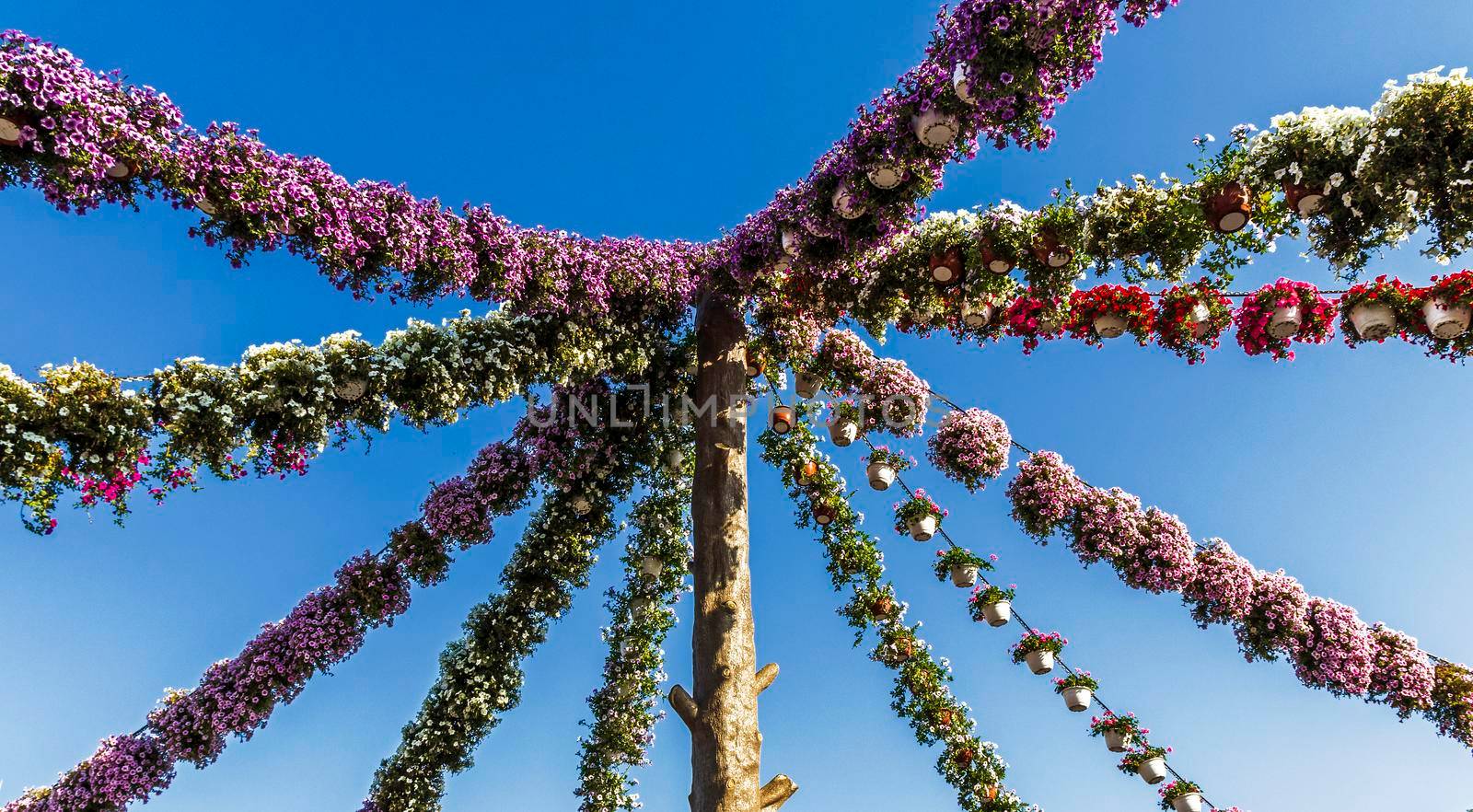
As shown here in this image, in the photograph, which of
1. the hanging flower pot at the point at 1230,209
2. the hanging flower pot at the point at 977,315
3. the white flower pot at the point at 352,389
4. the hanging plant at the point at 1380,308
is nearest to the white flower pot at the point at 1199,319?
the hanging plant at the point at 1380,308

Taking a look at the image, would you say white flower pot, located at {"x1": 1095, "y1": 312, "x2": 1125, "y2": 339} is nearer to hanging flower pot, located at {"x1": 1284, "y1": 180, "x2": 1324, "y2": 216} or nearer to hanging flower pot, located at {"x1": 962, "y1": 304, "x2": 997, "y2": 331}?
hanging flower pot, located at {"x1": 962, "y1": 304, "x2": 997, "y2": 331}

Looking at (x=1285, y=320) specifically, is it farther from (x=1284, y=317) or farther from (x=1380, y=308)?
(x=1380, y=308)

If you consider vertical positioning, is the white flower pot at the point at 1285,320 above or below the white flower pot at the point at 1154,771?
above

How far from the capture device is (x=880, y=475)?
340 inches

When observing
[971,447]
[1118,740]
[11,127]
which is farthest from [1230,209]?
[11,127]

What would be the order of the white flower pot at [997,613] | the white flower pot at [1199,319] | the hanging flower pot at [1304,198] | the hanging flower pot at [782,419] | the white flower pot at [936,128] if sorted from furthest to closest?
the hanging flower pot at [782,419] < the white flower pot at [997,613] < the white flower pot at [1199,319] < the white flower pot at [936,128] < the hanging flower pot at [1304,198]

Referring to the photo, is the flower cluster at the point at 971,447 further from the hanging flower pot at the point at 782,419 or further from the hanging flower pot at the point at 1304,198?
the hanging flower pot at the point at 1304,198

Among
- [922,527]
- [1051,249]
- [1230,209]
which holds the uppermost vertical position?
[1051,249]

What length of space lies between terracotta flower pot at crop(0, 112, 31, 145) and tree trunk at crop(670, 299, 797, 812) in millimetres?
5328

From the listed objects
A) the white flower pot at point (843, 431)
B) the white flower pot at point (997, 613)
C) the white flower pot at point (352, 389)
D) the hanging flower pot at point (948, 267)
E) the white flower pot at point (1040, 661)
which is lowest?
the white flower pot at point (1040, 661)

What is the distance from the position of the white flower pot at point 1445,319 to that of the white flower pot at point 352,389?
844 centimetres

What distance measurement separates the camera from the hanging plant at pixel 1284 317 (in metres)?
7.10

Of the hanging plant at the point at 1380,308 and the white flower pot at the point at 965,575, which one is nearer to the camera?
the hanging plant at the point at 1380,308

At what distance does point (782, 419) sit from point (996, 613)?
3.09 meters
